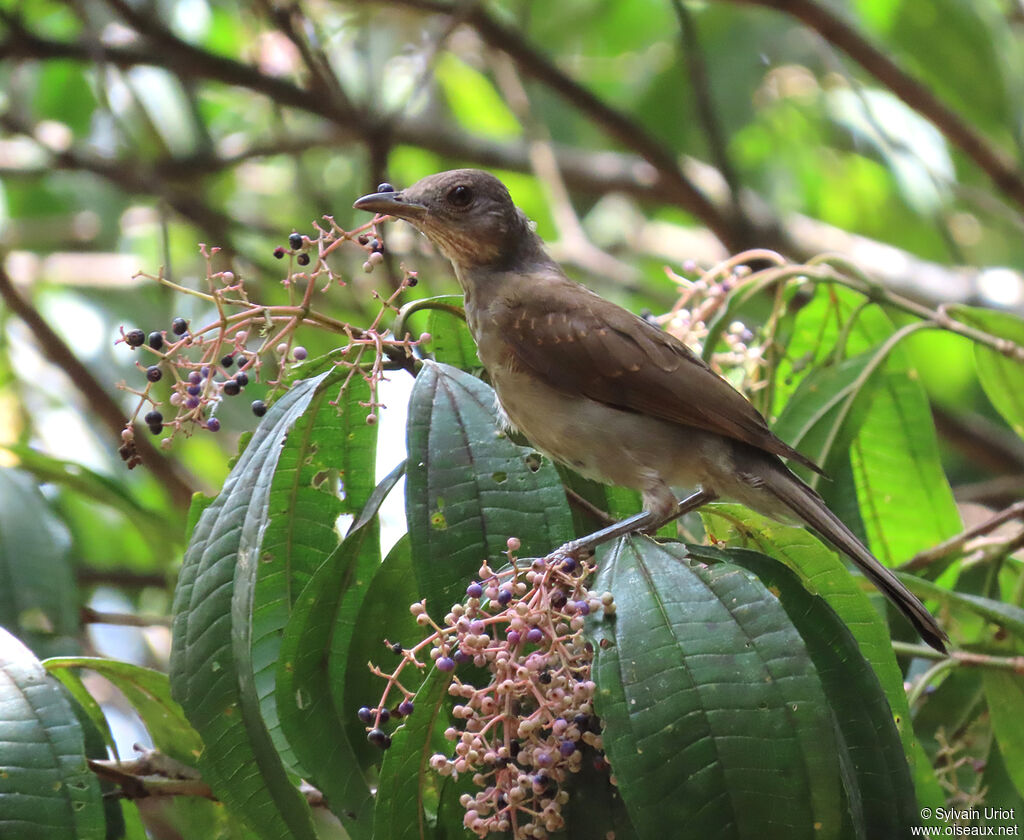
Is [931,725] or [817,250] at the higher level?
[817,250]

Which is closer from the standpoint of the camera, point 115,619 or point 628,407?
point 628,407

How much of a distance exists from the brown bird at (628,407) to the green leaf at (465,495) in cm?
52

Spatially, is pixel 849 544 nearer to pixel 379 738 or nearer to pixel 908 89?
pixel 379 738

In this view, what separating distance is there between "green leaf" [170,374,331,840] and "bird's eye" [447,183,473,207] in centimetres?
133

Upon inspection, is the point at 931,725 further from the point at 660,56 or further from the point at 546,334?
the point at 660,56

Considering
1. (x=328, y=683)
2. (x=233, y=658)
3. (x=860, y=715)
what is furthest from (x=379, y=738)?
(x=860, y=715)

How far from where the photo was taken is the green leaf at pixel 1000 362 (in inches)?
136

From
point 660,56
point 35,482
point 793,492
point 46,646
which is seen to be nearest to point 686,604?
point 793,492

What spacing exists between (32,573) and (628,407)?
1.57m

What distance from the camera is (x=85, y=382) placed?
5.04m

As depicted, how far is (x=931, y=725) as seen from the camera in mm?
3211

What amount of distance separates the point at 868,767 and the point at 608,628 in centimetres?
54

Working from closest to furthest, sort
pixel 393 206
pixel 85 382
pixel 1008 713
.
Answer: pixel 1008 713
pixel 393 206
pixel 85 382

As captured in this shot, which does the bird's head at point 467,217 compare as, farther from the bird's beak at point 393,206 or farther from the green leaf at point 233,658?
the green leaf at point 233,658
